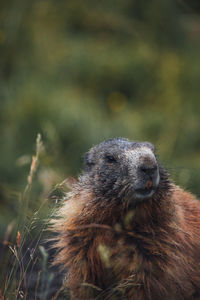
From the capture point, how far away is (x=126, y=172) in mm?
3381

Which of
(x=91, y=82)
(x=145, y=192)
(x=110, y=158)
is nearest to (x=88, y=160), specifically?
(x=110, y=158)

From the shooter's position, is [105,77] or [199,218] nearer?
[199,218]

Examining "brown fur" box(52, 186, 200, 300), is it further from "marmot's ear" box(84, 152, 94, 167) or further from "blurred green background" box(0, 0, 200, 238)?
"blurred green background" box(0, 0, 200, 238)

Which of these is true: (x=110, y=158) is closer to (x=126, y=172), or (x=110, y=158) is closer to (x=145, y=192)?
(x=126, y=172)

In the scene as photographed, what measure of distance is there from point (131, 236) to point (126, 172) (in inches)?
17.2

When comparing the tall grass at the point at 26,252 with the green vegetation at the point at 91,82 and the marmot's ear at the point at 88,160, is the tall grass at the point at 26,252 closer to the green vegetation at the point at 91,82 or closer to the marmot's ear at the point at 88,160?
the marmot's ear at the point at 88,160

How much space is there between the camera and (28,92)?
761 centimetres

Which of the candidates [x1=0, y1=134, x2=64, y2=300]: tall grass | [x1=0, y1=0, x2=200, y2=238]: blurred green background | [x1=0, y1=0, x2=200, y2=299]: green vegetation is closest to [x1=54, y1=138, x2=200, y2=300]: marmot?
[x1=0, y1=134, x2=64, y2=300]: tall grass

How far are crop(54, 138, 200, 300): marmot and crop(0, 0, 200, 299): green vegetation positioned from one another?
1.59m

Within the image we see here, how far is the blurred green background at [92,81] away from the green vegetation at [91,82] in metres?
0.02

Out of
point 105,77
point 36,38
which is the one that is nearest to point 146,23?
point 105,77

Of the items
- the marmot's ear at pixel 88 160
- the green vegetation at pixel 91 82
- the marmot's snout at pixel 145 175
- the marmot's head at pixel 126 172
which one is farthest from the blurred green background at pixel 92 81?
the marmot's snout at pixel 145 175

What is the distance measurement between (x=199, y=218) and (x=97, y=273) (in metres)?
0.93

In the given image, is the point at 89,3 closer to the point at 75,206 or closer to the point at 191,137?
the point at 191,137
